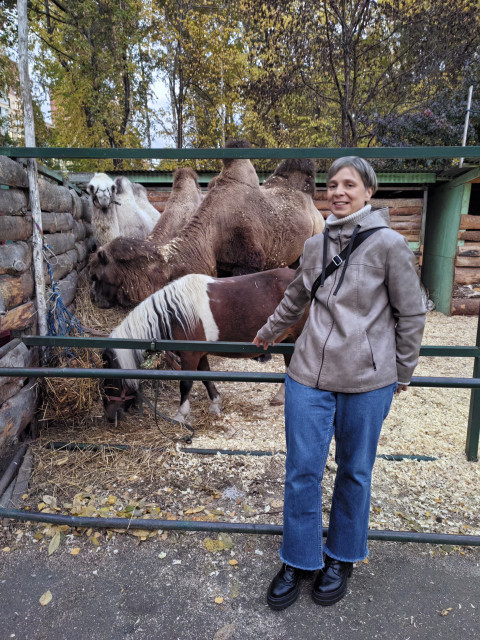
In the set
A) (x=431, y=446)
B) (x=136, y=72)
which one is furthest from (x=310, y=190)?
(x=136, y=72)

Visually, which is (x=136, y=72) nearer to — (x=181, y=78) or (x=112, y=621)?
(x=181, y=78)

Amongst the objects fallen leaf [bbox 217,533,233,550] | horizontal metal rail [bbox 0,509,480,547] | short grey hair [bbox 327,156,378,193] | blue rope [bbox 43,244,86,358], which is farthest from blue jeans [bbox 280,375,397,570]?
blue rope [bbox 43,244,86,358]

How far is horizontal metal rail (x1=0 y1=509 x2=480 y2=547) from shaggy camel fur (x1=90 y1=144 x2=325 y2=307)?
2.87 m

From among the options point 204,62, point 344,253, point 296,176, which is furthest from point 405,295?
point 204,62

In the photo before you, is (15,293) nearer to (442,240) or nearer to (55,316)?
(55,316)

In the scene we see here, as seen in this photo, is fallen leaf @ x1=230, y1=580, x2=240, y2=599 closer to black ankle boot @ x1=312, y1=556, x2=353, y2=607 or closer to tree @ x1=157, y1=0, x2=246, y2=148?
black ankle boot @ x1=312, y1=556, x2=353, y2=607

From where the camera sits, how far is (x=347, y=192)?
1624 millimetres

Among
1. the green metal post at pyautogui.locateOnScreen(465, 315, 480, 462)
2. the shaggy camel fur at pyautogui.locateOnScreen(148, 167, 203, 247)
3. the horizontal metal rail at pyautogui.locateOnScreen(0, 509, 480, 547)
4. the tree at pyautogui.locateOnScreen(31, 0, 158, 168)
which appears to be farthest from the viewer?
the tree at pyautogui.locateOnScreen(31, 0, 158, 168)

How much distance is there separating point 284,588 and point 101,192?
570 cm

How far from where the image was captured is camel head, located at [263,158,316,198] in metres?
6.86

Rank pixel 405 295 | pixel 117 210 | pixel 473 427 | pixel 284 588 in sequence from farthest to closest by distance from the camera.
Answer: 1. pixel 117 210
2. pixel 473 427
3. pixel 284 588
4. pixel 405 295

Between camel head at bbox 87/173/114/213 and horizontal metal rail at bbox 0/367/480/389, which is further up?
camel head at bbox 87/173/114/213

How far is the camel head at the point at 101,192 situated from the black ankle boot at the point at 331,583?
5658mm

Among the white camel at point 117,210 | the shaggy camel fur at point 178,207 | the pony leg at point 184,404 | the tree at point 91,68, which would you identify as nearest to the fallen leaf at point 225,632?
the pony leg at point 184,404
